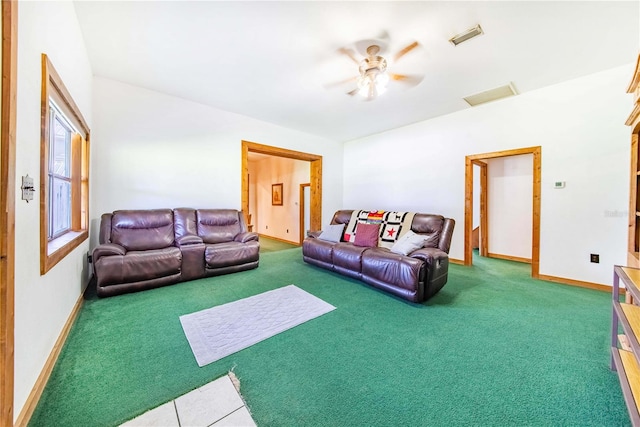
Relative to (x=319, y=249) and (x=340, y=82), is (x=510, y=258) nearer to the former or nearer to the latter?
(x=319, y=249)

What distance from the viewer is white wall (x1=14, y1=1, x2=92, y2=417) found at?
1.21m

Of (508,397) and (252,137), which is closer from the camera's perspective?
(508,397)

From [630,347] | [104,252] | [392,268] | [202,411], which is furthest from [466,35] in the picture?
[104,252]

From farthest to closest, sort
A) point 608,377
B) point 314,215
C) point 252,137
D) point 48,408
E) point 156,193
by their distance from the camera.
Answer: point 314,215 → point 252,137 → point 156,193 → point 608,377 → point 48,408

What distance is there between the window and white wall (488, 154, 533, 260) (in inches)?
252

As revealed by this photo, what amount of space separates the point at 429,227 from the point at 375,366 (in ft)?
7.30

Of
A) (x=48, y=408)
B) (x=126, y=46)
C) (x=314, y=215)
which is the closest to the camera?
(x=48, y=408)

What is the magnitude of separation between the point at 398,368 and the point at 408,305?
1.06 meters

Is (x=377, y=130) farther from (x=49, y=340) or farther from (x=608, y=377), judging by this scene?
(x=49, y=340)

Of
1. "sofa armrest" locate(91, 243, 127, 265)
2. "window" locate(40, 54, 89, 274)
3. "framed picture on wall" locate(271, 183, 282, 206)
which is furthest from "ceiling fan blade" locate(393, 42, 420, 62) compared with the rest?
"framed picture on wall" locate(271, 183, 282, 206)

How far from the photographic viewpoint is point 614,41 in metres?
2.43

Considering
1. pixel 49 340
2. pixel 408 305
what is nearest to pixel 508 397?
pixel 408 305

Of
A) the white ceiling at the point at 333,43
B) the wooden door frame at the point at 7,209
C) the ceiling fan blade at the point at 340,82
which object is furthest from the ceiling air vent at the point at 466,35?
the wooden door frame at the point at 7,209

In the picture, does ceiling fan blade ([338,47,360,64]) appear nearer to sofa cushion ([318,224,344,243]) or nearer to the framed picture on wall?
sofa cushion ([318,224,344,243])
